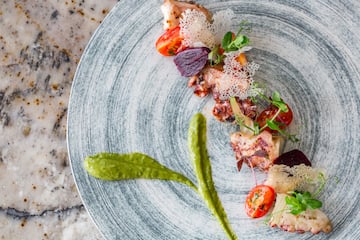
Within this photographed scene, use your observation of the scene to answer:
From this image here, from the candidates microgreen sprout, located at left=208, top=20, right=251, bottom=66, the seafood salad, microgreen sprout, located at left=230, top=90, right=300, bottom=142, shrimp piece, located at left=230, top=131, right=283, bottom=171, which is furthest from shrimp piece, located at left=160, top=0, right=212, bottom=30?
shrimp piece, located at left=230, top=131, right=283, bottom=171

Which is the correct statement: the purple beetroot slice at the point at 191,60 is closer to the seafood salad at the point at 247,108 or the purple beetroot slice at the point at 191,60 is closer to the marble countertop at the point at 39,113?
the seafood salad at the point at 247,108

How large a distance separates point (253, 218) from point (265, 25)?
758mm

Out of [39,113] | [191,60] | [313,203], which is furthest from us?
[39,113]

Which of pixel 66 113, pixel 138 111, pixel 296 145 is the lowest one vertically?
pixel 296 145

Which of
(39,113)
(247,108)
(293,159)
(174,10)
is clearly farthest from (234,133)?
(39,113)

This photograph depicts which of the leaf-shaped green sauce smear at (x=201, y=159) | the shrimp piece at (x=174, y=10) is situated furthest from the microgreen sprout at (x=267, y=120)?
the shrimp piece at (x=174, y=10)

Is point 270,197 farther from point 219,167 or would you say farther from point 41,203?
point 41,203

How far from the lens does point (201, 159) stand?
2.50 meters

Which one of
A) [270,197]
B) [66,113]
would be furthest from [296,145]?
[66,113]

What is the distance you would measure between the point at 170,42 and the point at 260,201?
0.71 metres

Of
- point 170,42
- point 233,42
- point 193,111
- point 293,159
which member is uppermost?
point 170,42

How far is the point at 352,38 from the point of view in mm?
2457

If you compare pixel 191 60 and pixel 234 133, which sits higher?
pixel 191 60

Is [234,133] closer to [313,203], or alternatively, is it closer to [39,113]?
[313,203]
